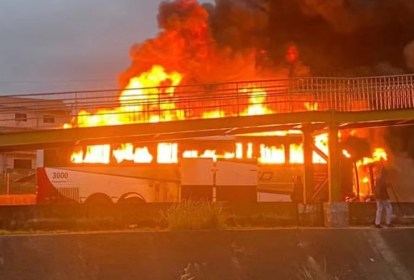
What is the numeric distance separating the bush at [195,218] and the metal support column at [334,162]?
12.6ft

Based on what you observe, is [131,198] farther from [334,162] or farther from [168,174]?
[334,162]

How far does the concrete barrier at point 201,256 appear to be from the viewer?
42.7ft

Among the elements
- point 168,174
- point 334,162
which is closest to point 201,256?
point 334,162

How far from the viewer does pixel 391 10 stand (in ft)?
108

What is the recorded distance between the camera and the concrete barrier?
1301 cm

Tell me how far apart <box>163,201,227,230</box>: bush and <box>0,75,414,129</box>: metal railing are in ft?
17.7

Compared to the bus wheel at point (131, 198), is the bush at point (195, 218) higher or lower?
lower

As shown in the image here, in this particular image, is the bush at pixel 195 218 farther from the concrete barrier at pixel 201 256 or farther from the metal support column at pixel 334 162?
the metal support column at pixel 334 162

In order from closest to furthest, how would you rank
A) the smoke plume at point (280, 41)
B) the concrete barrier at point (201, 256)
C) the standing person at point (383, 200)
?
the concrete barrier at point (201, 256)
the standing person at point (383, 200)
the smoke plume at point (280, 41)

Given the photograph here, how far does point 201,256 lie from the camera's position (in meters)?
13.8

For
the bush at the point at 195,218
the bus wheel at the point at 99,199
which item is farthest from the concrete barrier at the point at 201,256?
the bus wheel at the point at 99,199

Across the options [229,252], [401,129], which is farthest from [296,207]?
[401,129]

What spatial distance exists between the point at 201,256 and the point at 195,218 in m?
1.42

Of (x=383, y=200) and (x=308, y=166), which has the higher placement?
(x=308, y=166)
